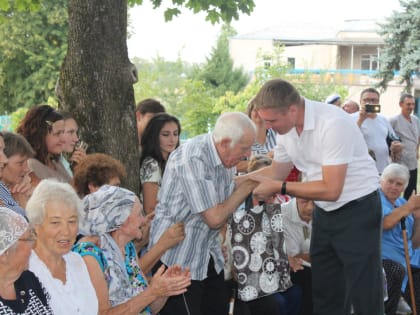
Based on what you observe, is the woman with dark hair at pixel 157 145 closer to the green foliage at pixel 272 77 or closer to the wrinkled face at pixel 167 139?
the wrinkled face at pixel 167 139

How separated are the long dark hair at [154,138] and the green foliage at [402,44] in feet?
57.5

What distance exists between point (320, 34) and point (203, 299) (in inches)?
2138

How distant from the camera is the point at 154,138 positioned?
202 inches

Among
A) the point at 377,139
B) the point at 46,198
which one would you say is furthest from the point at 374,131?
the point at 46,198

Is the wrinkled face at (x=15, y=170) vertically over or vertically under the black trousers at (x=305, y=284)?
over

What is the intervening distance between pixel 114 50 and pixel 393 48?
18708mm

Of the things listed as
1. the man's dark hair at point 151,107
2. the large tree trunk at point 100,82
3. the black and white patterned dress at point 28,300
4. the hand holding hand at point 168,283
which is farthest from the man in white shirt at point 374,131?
the black and white patterned dress at point 28,300

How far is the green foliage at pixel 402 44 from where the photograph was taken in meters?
21.3

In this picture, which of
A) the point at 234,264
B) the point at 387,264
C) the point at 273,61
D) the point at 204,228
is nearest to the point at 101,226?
the point at 204,228

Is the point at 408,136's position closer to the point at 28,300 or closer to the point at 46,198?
the point at 46,198

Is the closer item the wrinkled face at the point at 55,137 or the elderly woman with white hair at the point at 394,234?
the wrinkled face at the point at 55,137

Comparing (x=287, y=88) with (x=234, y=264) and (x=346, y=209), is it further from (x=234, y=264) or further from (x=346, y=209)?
Result: (x=234, y=264)

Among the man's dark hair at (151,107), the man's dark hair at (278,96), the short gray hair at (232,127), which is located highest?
the man's dark hair at (278,96)

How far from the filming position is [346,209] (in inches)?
158
